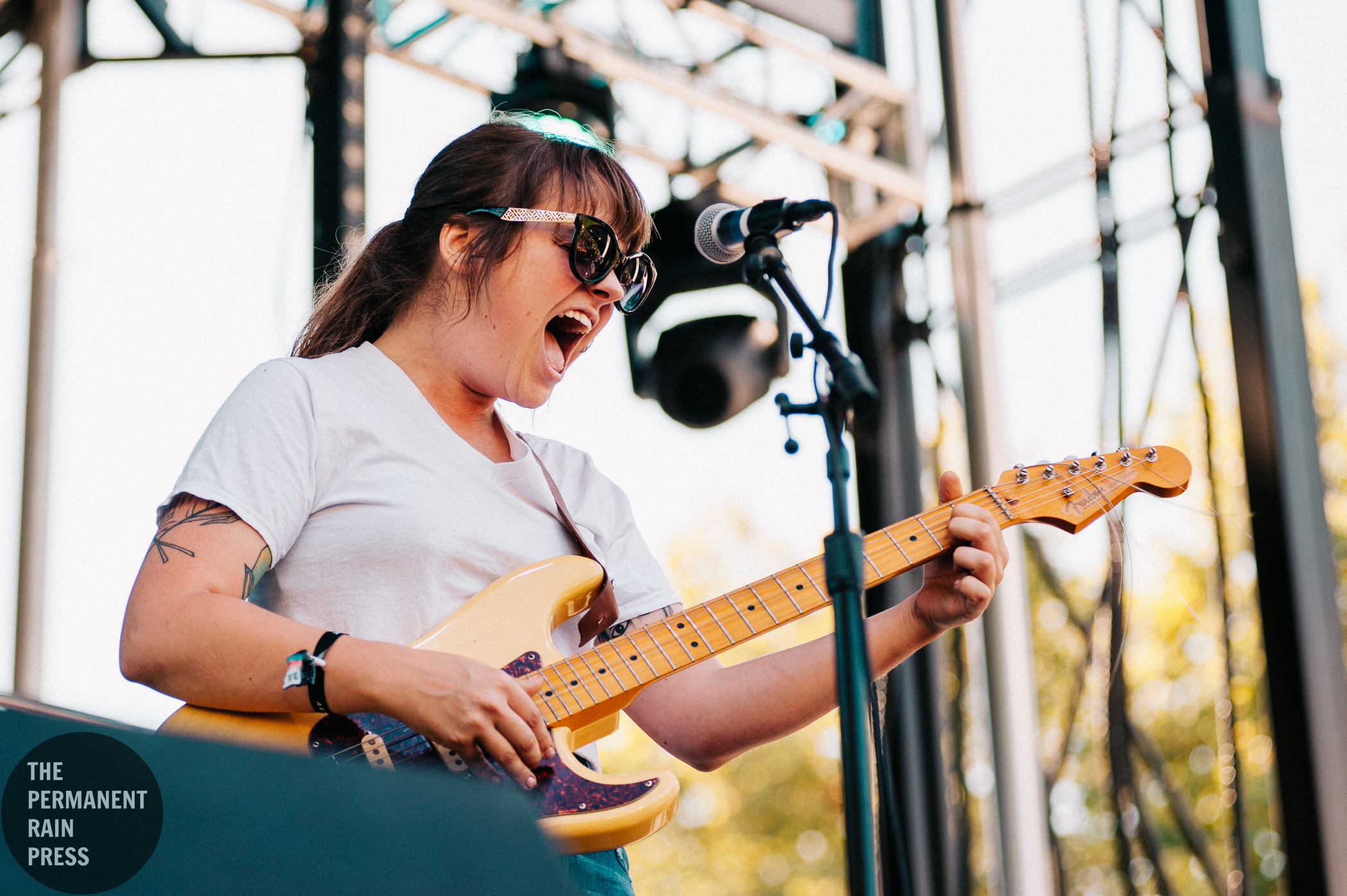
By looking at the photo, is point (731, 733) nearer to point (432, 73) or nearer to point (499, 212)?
point (499, 212)

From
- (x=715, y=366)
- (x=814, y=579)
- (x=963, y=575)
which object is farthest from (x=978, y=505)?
(x=715, y=366)

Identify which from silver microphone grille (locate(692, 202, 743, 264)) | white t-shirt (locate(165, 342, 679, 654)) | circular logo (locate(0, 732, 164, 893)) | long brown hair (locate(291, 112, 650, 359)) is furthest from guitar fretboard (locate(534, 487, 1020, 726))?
circular logo (locate(0, 732, 164, 893))

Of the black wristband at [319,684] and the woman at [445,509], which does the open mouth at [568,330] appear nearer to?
the woman at [445,509]

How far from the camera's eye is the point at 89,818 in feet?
2.66

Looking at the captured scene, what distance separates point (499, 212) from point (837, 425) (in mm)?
801

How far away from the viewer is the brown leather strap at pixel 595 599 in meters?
1.95

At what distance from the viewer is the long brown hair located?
205 cm

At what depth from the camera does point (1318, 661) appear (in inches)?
123

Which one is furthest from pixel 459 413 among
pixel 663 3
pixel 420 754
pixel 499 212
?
pixel 663 3

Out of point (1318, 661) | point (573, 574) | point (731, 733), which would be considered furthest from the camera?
point (1318, 661)

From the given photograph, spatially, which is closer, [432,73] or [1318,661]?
[1318,661]

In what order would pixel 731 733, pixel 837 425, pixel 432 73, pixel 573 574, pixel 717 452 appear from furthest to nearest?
pixel 717 452 → pixel 432 73 → pixel 731 733 → pixel 573 574 → pixel 837 425

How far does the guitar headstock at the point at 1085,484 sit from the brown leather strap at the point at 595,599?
65 cm

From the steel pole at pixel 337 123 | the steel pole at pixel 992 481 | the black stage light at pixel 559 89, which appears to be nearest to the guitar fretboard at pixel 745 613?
the steel pole at pixel 992 481
